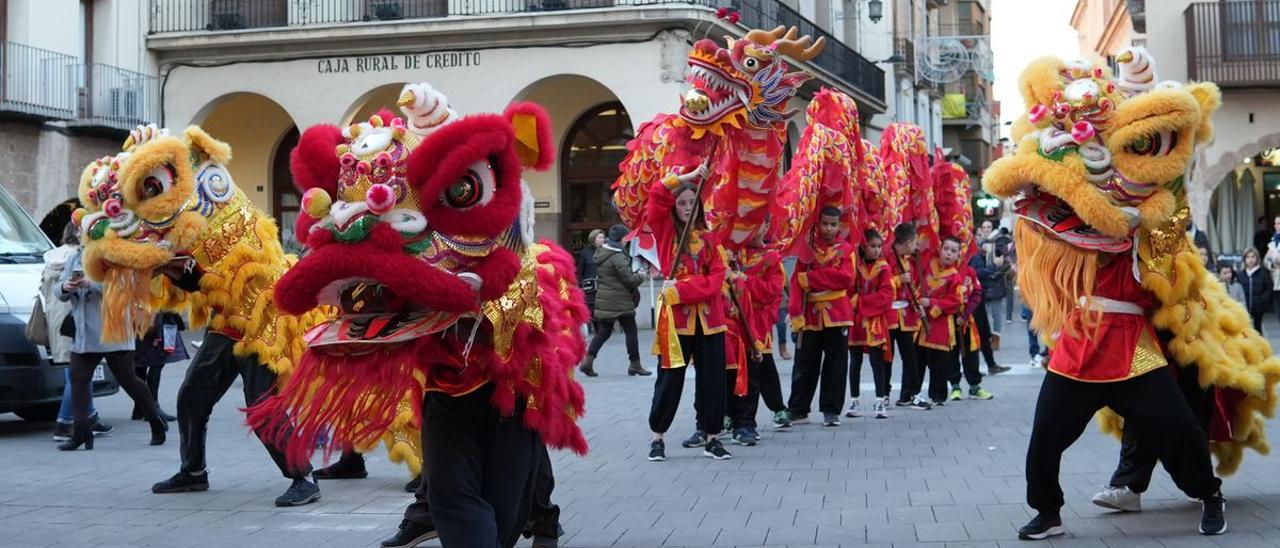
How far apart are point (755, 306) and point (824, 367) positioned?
153cm

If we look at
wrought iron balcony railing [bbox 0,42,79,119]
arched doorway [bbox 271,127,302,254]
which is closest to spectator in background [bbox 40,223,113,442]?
wrought iron balcony railing [bbox 0,42,79,119]

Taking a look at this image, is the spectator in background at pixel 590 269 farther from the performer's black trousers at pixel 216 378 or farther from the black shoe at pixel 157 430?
the performer's black trousers at pixel 216 378

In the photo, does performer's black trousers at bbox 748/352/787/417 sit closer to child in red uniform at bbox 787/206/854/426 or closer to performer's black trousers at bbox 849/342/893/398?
child in red uniform at bbox 787/206/854/426

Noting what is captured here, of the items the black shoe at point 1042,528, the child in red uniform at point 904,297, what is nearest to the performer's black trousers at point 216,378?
the black shoe at point 1042,528

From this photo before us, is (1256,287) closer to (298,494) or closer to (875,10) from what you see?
(875,10)

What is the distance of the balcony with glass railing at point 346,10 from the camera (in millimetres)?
25469

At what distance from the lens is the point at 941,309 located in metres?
12.9

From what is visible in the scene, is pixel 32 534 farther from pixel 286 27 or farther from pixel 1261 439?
pixel 286 27

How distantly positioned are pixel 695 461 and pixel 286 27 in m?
19.1

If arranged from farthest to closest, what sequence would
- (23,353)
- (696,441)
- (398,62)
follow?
1. (398,62)
2. (23,353)
3. (696,441)

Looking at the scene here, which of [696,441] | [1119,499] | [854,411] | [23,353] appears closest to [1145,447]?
[1119,499]

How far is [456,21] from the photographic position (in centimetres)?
2547

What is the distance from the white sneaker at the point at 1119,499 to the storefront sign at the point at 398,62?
19993mm

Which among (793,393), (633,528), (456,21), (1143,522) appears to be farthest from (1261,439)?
(456,21)
